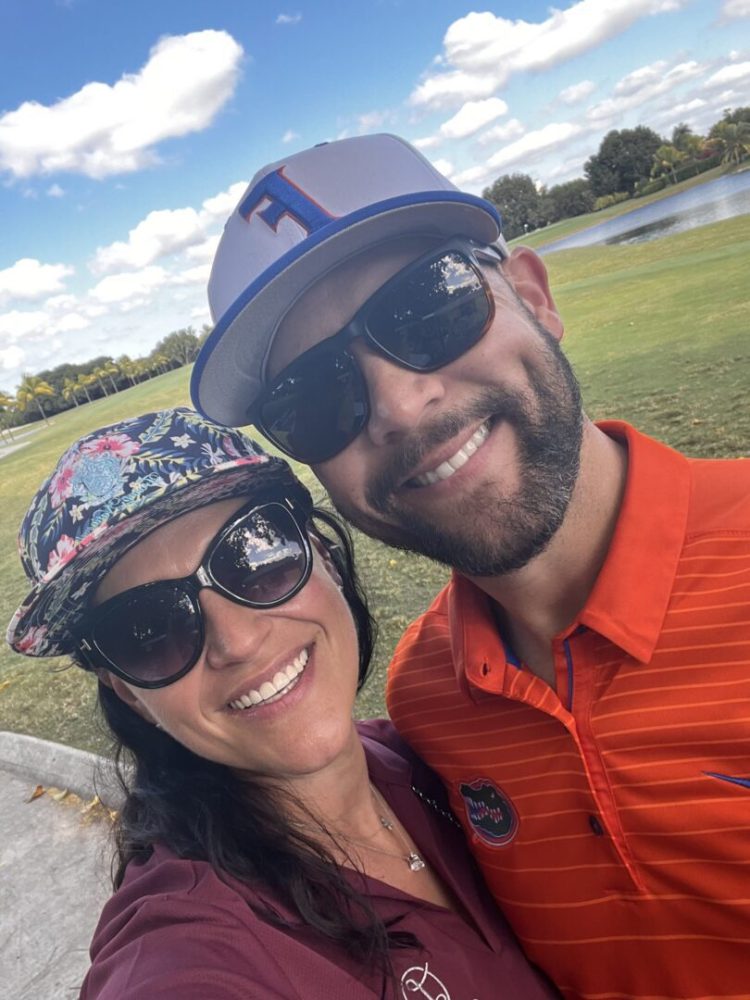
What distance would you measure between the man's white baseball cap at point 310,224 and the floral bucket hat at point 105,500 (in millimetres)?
319

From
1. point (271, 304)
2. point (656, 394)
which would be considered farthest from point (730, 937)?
point (656, 394)

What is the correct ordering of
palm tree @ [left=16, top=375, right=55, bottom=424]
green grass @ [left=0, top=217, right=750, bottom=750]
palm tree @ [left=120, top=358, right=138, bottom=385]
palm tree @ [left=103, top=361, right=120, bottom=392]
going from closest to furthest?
green grass @ [left=0, top=217, right=750, bottom=750]
palm tree @ [left=16, top=375, right=55, bottom=424]
palm tree @ [left=103, top=361, right=120, bottom=392]
palm tree @ [left=120, top=358, right=138, bottom=385]

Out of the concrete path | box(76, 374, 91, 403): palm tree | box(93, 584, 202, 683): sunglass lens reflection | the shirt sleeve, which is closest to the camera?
the shirt sleeve

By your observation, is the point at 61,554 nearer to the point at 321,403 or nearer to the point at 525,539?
the point at 321,403

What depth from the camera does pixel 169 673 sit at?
66.0 inches

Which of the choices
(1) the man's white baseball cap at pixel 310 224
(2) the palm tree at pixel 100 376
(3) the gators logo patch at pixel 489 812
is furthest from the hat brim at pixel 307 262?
(2) the palm tree at pixel 100 376

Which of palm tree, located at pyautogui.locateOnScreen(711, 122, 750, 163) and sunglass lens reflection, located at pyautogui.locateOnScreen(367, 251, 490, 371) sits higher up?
palm tree, located at pyautogui.locateOnScreen(711, 122, 750, 163)

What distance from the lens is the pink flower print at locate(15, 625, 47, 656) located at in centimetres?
163

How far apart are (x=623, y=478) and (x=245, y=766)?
129 centimetres

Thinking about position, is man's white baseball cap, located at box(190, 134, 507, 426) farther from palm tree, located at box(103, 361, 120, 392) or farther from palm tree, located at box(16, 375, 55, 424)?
palm tree, located at box(103, 361, 120, 392)

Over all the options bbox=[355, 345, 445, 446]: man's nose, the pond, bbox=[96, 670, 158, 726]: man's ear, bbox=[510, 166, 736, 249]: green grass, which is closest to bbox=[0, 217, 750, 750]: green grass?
bbox=[96, 670, 158, 726]: man's ear

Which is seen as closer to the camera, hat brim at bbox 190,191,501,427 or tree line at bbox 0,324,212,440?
hat brim at bbox 190,191,501,427

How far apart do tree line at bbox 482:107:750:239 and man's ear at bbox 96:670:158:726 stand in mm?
59054

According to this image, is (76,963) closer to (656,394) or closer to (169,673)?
(169,673)
